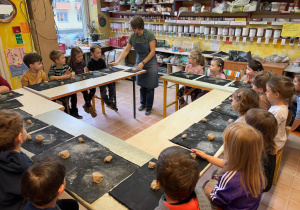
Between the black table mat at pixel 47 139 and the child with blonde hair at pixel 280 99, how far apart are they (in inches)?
66.0

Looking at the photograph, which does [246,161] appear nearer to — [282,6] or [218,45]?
[282,6]

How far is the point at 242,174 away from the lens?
1.15 meters

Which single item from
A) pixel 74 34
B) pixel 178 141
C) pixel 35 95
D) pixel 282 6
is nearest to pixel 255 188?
pixel 178 141

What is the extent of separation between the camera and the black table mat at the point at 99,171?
3.77 ft

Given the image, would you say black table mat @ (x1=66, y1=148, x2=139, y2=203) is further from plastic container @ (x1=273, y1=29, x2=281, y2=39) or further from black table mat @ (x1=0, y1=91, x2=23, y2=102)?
plastic container @ (x1=273, y1=29, x2=281, y2=39)

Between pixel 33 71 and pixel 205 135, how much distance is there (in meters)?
2.41

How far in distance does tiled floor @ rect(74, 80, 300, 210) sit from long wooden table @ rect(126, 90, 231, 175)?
0.80 meters

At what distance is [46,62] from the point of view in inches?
169

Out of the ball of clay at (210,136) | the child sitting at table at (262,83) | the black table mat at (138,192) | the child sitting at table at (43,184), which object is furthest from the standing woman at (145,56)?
the child sitting at table at (43,184)

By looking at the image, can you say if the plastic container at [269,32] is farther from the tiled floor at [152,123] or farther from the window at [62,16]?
the window at [62,16]

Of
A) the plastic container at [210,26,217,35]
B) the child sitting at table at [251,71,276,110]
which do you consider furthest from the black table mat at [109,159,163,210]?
the plastic container at [210,26,217,35]

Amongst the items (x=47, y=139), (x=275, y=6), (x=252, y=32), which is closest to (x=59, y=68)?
(x=47, y=139)

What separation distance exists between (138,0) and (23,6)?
8.61ft

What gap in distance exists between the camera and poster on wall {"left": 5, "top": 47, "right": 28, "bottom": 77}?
12.8 feet
